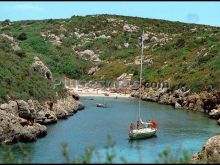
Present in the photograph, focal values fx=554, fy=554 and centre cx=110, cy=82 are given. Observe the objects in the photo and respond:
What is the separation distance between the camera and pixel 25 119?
7194 centimetres

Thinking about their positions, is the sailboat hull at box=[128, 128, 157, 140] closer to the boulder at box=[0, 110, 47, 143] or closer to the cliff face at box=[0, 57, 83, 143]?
the cliff face at box=[0, 57, 83, 143]

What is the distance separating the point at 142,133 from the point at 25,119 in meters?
16.5

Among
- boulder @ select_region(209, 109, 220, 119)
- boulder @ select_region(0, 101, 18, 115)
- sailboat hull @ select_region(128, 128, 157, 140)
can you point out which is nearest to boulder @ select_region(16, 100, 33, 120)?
boulder @ select_region(0, 101, 18, 115)

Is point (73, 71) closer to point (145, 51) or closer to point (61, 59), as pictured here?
point (61, 59)

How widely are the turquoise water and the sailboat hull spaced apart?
906mm

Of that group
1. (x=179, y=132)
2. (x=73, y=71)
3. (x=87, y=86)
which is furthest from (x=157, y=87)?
(x=179, y=132)

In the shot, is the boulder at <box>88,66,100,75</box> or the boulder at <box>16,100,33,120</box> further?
the boulder at <box>88,66,100,75</box>

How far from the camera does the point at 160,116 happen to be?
101 m

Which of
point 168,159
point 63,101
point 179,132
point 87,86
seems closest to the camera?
point 168,159

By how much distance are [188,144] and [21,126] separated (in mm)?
21584

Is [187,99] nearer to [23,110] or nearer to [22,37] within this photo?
[23,110]

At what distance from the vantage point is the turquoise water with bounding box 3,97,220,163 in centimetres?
6294

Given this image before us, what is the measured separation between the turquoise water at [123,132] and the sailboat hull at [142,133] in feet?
2.97

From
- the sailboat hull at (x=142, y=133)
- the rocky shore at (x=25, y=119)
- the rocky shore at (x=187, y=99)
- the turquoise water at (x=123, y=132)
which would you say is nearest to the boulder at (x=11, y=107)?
the rocky shore at (x=25, y=119)
